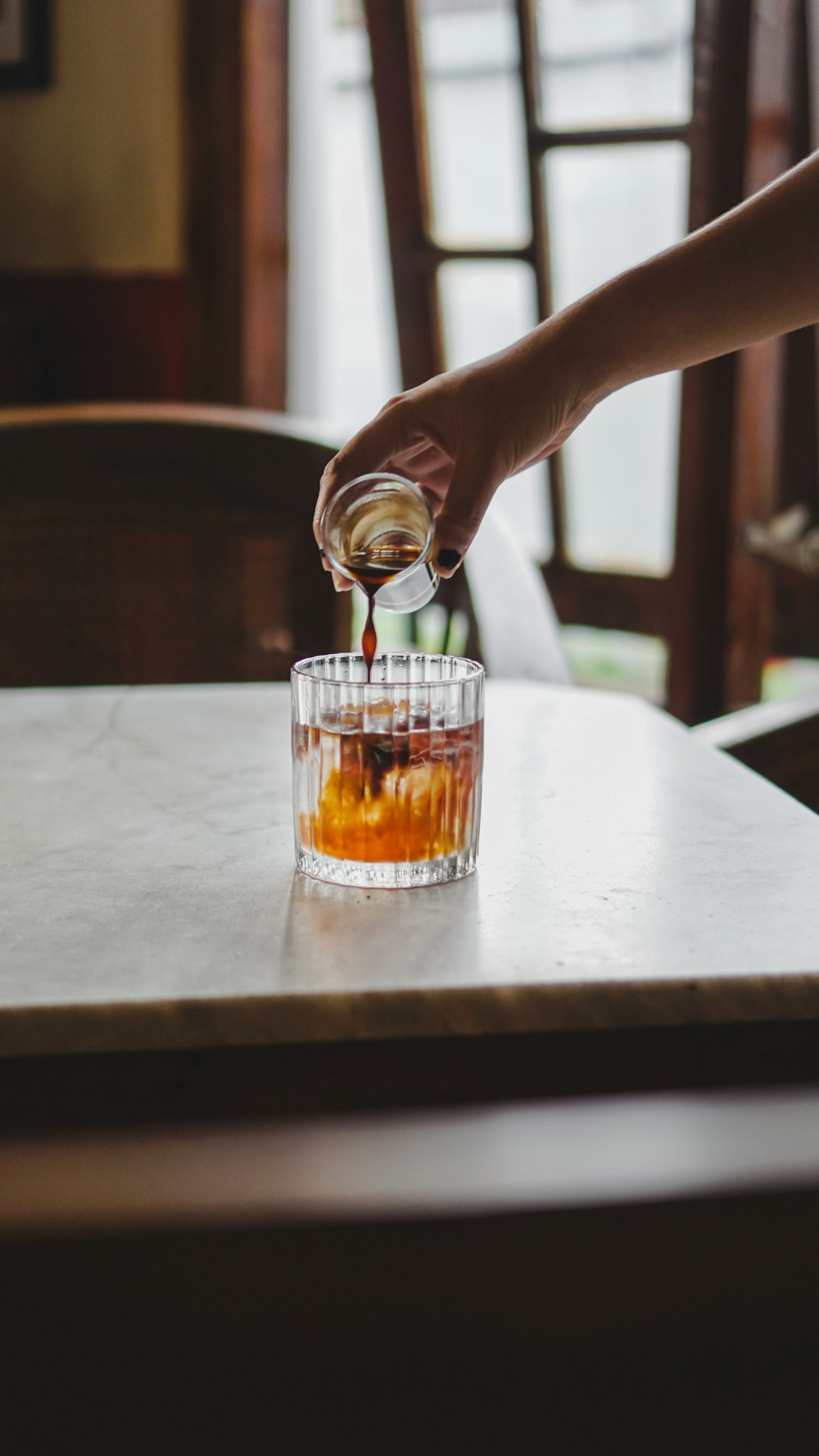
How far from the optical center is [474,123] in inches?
94.2

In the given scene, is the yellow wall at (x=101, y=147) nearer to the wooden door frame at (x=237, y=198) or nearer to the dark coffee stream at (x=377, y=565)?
the wooden door frame at (x=237, y=198)

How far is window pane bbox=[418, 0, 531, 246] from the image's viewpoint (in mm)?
2291

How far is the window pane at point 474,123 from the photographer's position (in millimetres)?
2291

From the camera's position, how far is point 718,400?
1971 mm

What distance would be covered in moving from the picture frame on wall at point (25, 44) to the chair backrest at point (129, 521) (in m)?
1.32

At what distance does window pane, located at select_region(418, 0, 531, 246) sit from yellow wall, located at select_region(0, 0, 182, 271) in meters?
0.60

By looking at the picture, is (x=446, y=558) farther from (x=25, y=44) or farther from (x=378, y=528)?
(x=25, y=44)

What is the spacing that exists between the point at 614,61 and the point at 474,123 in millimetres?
330

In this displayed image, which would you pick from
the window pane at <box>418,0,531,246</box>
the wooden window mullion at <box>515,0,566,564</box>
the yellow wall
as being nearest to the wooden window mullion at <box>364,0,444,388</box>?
the window pane at <box>418,0,531,246</box>

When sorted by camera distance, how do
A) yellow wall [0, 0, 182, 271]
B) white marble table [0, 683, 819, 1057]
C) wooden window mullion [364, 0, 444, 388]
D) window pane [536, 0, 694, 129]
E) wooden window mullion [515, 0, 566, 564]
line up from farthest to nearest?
yellow wall [0, 0, 182, 271], wooden window mullion [364, 0, 444, 388], wooden window mullion [515, 0, 566, 564], window pane [536, 0, 694, 129], white marble table [0, 683, 819, 1057]

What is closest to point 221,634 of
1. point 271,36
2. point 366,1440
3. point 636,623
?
point 636,623

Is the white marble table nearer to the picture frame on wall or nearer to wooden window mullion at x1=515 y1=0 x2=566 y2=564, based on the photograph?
wooden window mullion at x1=515 y1=0 x2=566 y2=564

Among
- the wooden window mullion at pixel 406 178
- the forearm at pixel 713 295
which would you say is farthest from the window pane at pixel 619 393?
the forearm at pixel 713 295

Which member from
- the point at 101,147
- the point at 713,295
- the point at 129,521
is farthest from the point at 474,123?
the point at 713,295
